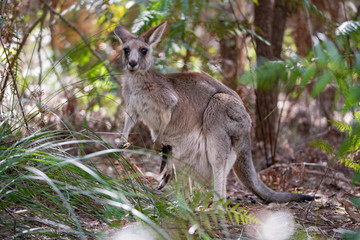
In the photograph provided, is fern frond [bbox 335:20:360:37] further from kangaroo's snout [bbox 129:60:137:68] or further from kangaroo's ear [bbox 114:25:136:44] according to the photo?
kangaroo's ear [bbox 114:25:136:44]

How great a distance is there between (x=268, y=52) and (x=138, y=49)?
248 cm

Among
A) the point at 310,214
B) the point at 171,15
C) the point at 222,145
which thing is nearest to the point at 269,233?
the point at 310,214

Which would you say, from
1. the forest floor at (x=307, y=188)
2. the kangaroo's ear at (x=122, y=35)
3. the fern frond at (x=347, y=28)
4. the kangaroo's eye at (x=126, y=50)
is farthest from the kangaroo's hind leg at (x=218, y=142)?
the fern frond at (x=347, y=28)

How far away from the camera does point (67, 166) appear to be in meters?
2.75

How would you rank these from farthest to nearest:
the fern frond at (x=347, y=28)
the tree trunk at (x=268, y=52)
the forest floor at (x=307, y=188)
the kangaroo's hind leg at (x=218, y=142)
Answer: the tree trunk at (x=268, y=52) < the kangaroo's hind leg at (x=218, y=142) < the fern frond at (x=347, y=28) < the forest floor at (x=307, y=188)

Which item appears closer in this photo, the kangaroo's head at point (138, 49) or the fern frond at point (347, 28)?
the fern frond at point (347, 28)

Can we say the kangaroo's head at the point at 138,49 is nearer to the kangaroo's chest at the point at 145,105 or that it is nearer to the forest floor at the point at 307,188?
the kangaroo's chest at the point at 145,105

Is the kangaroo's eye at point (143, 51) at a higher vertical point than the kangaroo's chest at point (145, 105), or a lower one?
higher

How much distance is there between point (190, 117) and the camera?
15.2ft

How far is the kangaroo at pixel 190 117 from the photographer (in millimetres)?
4387

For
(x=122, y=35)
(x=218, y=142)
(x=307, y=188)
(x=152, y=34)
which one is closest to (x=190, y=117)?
(x=218, y=142)

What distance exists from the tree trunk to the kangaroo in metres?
1.52

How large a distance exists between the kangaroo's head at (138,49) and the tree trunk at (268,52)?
1931mm

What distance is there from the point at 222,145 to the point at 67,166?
1991 mm
